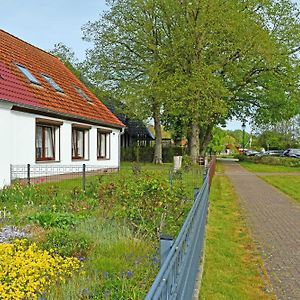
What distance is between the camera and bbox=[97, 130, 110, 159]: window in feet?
75.0

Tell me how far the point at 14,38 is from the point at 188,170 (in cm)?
1190

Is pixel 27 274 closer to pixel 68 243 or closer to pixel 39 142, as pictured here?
pixel 68 243

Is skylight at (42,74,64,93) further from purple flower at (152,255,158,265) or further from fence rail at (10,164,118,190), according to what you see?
purple flower at (152,255,158,265)

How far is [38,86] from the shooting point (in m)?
17.5

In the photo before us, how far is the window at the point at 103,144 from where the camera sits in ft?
75.0

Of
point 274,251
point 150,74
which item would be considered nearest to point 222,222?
point 274,251

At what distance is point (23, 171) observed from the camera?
14977 millimetres

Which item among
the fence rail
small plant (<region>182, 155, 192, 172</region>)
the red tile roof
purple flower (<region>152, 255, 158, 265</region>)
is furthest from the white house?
purple flower (<region>152, 255, 158, 265</region>)

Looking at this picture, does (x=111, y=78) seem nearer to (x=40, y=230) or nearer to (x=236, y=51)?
(x=236, y=51)

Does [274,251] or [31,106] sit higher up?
[31,106]

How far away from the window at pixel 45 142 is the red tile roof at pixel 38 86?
3.27 ft

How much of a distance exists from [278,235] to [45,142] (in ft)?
38.3

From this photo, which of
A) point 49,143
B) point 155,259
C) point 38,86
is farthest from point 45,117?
point 155,259

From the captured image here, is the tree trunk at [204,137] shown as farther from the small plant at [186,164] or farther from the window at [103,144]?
the window at [103,144]
